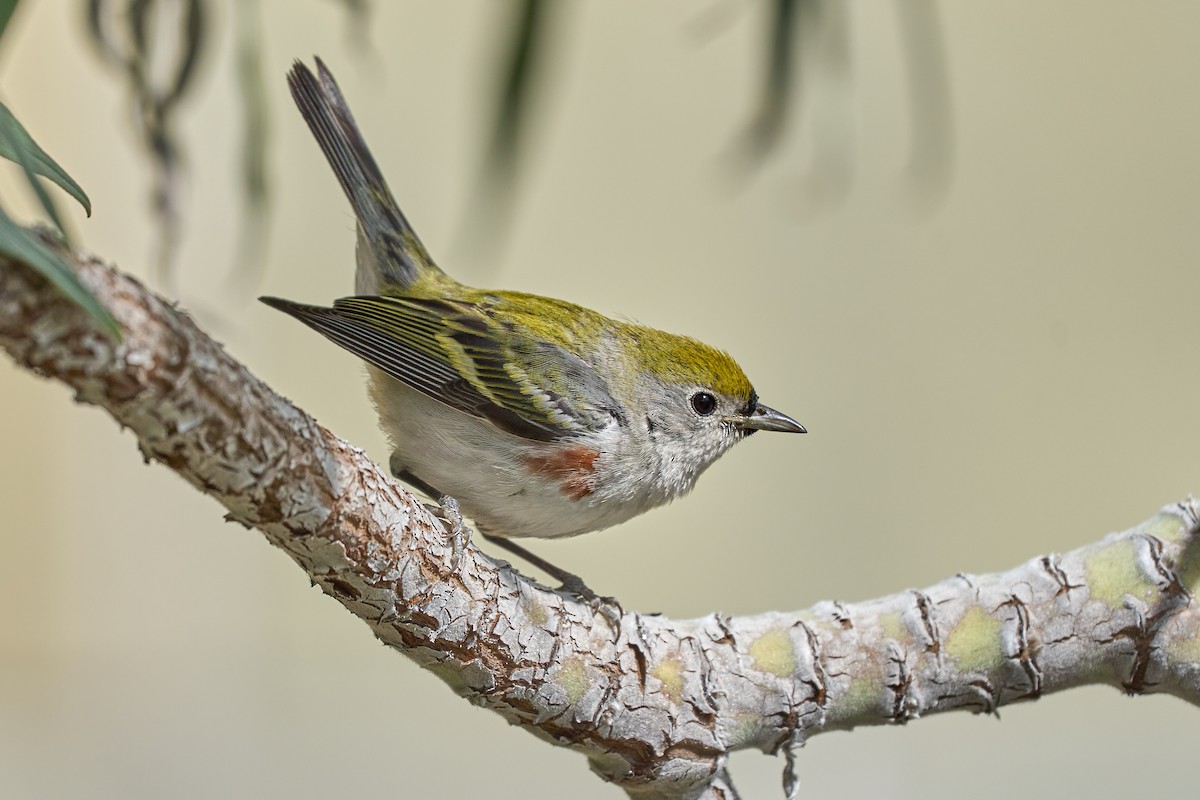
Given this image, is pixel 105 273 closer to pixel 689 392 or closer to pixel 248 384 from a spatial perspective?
pixel 248 384

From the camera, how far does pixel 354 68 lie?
609cm

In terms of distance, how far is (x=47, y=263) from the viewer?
1.02 m

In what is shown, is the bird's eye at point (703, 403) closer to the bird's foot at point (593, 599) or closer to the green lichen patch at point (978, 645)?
the bird's foot at point (593, 599)

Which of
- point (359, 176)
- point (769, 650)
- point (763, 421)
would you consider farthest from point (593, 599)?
point (359, 176)

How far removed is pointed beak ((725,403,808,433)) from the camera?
2.98m

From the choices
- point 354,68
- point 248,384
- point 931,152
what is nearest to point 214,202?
point 354,68

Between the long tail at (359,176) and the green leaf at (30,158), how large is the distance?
1.86 meters

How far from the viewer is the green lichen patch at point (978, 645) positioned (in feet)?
6.88

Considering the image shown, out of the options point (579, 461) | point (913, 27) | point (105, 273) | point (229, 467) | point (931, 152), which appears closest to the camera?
point (105, 273)

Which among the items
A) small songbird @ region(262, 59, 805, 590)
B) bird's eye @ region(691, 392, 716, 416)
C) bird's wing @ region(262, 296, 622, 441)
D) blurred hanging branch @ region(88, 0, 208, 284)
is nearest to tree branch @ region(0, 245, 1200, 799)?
small songbird @ region(262, 59, 805, 590)

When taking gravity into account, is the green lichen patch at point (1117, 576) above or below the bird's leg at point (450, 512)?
below

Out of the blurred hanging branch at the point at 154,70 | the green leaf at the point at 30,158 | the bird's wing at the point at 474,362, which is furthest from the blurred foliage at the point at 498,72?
the green leaf at the point at 30,158

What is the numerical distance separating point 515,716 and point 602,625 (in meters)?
0.23

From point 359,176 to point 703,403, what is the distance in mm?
1127
